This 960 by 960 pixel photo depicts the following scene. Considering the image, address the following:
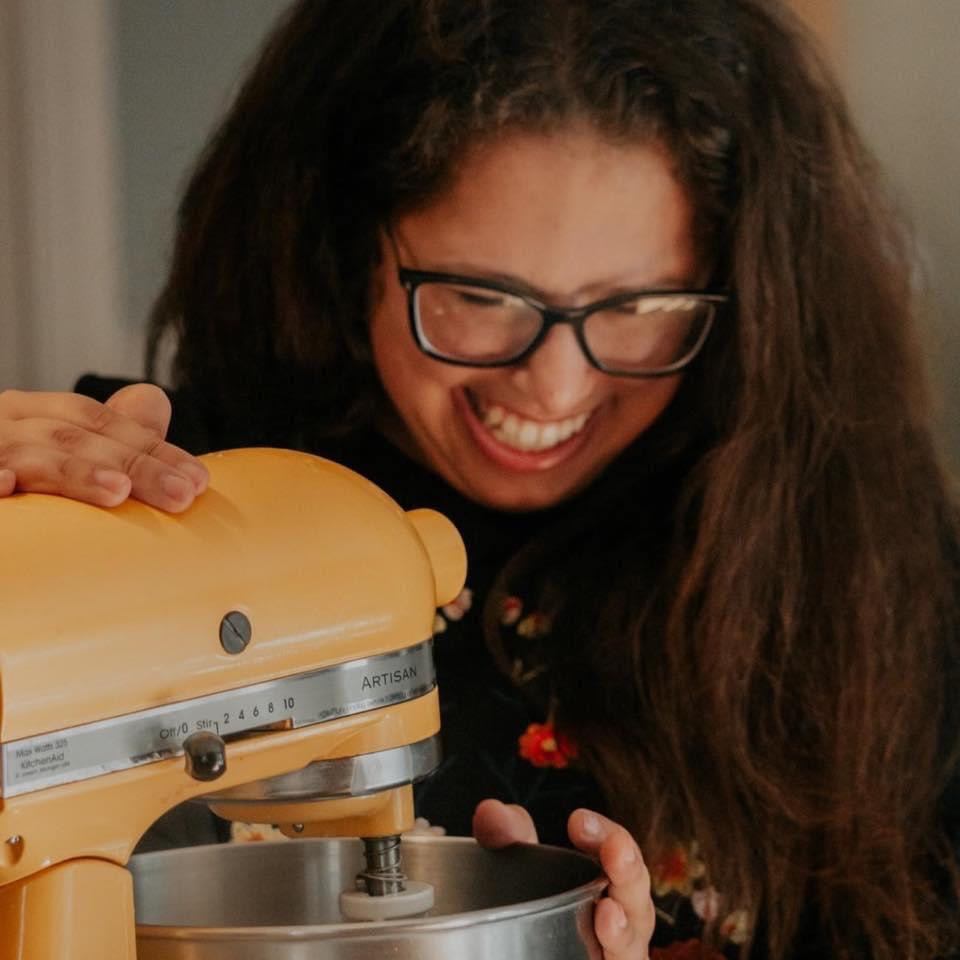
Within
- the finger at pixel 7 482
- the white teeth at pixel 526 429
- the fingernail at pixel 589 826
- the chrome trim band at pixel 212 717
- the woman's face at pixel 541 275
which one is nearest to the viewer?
the chrome trim band at pixel 212 717

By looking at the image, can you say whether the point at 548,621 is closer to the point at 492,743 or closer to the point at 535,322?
the point at 492,743

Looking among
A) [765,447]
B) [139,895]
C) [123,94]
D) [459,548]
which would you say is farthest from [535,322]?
[123,94]

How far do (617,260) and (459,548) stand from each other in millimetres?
402

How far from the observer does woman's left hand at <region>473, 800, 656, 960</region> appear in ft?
2.56

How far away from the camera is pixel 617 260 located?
1.17 metres

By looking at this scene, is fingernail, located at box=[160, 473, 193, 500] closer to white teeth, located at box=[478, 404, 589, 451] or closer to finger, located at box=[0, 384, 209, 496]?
A: finger, located at box=[0, 384, 209, 496]

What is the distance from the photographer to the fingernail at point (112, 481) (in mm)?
724

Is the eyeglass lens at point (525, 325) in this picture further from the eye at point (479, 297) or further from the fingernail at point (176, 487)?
the fingernail at point (176, 487)

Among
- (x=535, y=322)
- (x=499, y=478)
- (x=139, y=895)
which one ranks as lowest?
(x=139, y=895)

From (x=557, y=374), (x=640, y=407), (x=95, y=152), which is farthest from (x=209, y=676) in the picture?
(x=95, y=152)

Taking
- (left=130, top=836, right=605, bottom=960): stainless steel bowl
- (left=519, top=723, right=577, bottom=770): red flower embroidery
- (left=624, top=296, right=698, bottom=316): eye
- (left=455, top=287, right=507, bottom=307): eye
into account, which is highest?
(left=455, top=287, right=507, bottom=307): eye

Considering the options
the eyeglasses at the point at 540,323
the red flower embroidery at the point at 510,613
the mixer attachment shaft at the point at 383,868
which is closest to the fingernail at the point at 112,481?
the mixer attachment shaft at the point at 383,868

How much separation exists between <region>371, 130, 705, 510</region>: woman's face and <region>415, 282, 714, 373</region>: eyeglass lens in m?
0.01

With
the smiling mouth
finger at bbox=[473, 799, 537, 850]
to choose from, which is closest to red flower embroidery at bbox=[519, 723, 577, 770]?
the smiling mouth
